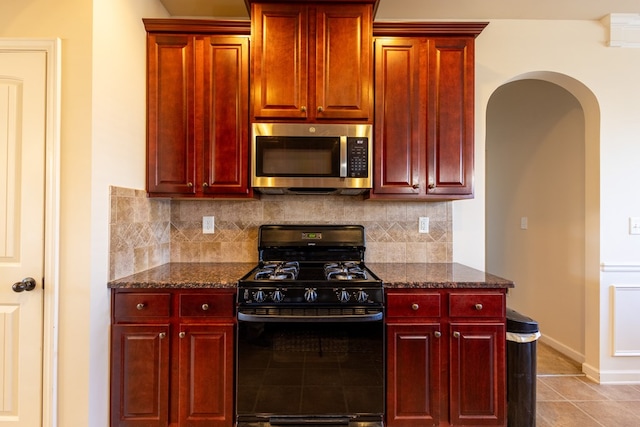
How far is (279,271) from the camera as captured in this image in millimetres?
1957

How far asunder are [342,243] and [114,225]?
1435 millimetres

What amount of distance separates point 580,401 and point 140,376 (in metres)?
2.88

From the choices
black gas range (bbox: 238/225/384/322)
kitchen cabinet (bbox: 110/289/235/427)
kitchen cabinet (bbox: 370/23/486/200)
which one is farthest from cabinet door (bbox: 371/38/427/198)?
kitchen cabinet (bbox: 110/289/235/427)

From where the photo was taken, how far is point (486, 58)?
2.43 m

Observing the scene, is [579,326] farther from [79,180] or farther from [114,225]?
[79,180]

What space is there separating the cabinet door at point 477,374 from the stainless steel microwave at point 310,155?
1.06 metres

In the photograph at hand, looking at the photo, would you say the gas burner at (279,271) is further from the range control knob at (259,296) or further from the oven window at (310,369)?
the oven window at (310,369)

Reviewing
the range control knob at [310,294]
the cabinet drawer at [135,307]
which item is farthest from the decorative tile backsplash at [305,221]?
the range control knob at [310,294]

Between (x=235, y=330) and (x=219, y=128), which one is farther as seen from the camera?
(x=219, y=128)

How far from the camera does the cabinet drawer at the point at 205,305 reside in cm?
173

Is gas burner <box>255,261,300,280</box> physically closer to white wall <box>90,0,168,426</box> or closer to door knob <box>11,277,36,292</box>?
white wall <box>90,0,168,426</box>

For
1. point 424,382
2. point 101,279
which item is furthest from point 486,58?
point 101,279

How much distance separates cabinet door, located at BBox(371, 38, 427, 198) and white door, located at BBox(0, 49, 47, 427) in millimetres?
1855

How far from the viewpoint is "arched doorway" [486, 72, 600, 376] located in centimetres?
253
